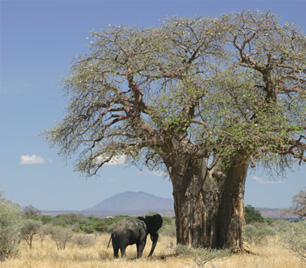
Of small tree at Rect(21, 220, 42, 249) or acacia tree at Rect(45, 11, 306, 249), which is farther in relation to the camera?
small tree at Rect(21, 220, 42, 249)

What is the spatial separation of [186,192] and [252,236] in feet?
42.4

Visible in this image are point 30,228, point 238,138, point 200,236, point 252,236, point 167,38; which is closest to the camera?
point 238,138

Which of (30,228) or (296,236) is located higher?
(296,236)

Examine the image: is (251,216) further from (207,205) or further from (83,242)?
(207,205)

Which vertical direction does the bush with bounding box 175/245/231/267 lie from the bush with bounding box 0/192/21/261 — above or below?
below

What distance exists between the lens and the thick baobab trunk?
16734 mm

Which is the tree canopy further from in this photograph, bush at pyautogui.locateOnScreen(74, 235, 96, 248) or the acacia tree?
bush at pyautogui.locateOnScreen(74, 235, 96, 248)

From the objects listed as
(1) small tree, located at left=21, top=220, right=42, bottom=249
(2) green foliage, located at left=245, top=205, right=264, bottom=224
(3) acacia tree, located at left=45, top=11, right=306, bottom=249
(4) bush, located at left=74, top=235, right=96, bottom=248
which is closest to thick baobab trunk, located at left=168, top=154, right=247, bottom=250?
(3) acacia tree, located at left=45, top=11, right=306, bottom=249

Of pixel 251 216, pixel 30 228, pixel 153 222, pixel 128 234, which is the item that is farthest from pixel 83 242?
pixel 251 216

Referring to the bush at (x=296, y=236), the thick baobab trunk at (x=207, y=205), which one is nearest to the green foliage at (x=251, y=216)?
the thick baobab trunk at (x=207, y=205)

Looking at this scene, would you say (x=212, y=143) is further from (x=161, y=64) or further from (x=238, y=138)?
(x=161, y=64)

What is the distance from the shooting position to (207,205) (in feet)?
55.7

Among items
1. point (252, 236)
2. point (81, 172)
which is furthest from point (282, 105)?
point (252, 236)

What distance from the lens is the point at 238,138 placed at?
49.5 ft
